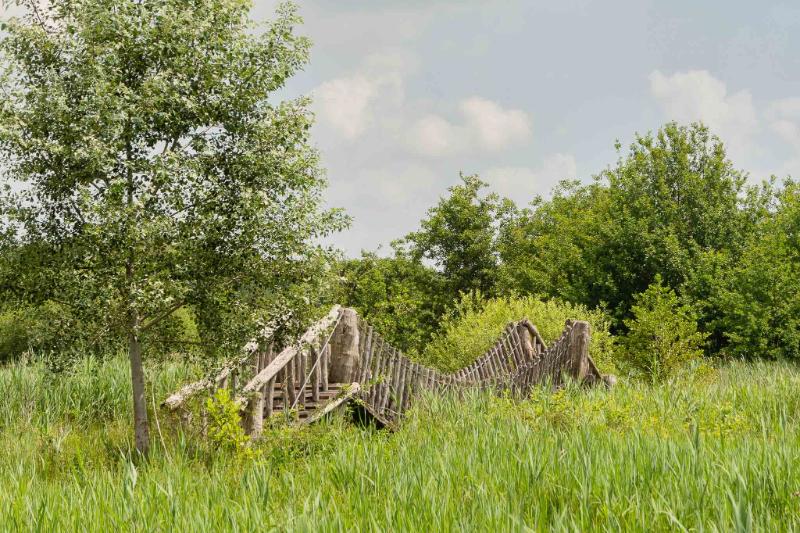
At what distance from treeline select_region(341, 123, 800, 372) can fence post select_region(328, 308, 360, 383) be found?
1036 centimetres

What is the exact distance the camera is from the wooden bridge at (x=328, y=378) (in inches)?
354

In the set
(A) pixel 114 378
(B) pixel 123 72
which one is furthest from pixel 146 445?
(B) pixel 123 72

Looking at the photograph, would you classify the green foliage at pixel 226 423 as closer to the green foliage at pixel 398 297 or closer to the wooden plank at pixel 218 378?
the wooden plank at pixel 218 378

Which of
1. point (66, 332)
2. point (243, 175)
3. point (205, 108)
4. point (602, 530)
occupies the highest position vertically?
point (205, 108)

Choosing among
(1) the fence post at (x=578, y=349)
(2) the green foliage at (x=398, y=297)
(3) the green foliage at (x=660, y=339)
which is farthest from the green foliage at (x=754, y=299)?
(1) the fence post at (x=578, y=349)

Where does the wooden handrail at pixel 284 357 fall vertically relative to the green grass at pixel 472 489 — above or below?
above

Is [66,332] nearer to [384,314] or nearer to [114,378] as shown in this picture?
[114,378]

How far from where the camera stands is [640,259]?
23781 millimetres

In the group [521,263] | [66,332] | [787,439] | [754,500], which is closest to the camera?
[754,500]

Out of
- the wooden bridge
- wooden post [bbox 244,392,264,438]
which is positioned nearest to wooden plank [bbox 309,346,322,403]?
the wooden bridge

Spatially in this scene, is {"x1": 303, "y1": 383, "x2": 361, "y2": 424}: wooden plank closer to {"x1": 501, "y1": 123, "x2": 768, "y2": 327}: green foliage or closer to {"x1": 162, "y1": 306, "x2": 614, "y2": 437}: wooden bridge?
{"x1": 162, "y1": 306, "x2": 614, "y2": 437}: wooden bridge

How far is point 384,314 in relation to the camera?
2444cm

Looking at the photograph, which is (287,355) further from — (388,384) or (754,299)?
(754,299)

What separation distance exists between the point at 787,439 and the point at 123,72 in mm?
7506
